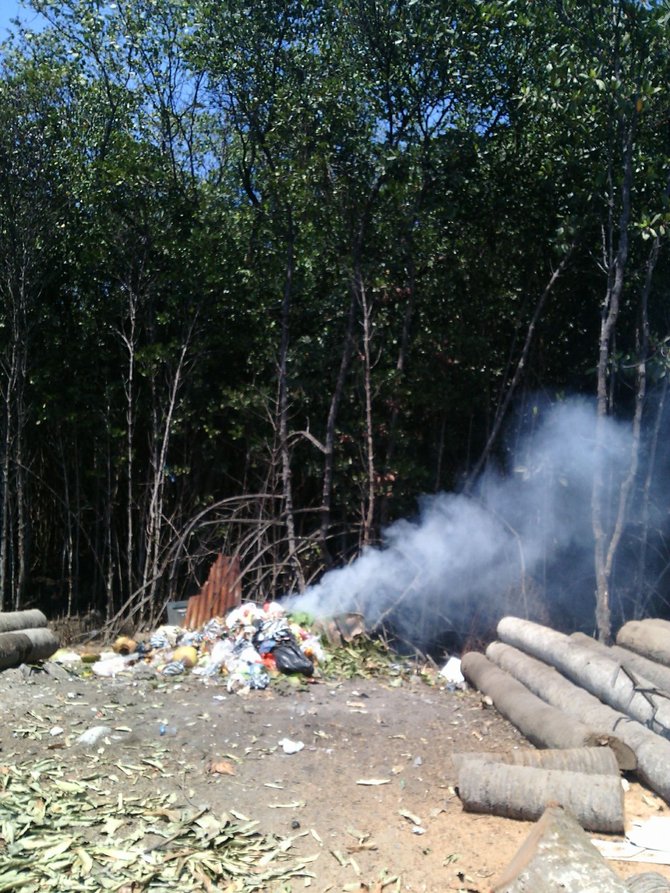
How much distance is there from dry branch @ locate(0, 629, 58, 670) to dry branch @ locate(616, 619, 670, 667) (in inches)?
171

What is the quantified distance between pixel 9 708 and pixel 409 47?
21.1 feet

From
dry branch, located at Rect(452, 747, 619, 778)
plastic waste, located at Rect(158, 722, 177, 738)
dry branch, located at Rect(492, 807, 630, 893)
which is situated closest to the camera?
dry branch, located at Rect(492, 807, 630, 893)

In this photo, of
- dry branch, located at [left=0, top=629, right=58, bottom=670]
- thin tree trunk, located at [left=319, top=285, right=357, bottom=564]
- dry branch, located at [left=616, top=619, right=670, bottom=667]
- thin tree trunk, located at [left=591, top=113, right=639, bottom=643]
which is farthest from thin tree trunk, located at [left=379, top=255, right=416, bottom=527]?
dry branch, located at [left=0, top=629, right=58, bottom=670]

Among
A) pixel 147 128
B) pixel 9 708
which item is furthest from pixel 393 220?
pixel 9 708

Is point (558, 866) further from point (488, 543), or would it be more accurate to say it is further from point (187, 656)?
point (488, 543)

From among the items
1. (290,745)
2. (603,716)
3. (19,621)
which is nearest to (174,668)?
(19,621)

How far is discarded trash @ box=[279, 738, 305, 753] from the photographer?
554 cm

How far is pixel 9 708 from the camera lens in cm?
604

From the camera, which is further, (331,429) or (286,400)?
(286,400)

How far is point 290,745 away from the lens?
558cm

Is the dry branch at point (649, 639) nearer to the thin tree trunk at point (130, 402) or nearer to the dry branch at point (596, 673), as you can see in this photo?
the dry branch at point (596, 673)

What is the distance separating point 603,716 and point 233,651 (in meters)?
2.91

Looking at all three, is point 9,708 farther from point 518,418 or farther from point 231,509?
point 518,418

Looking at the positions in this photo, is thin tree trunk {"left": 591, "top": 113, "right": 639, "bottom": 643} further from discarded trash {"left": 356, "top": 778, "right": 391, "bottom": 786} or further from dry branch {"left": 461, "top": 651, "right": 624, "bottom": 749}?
discarded trash {"left": 356, "top": 778, "right": 391, "bottom": 786}
